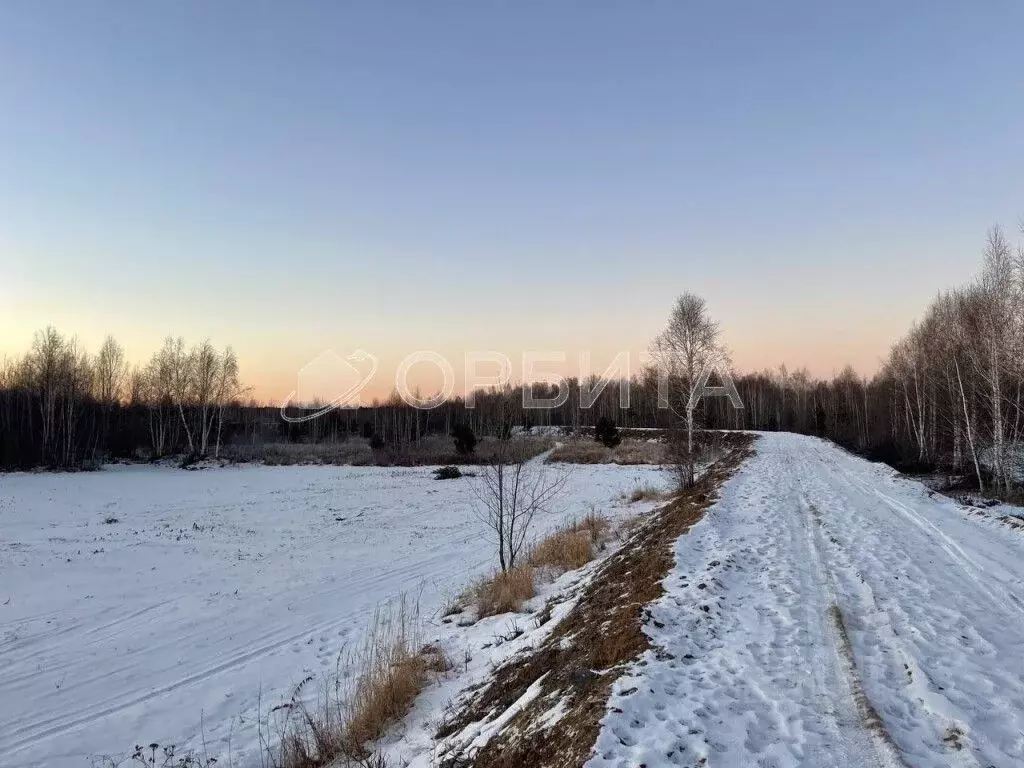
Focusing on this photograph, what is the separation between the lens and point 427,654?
6820mm

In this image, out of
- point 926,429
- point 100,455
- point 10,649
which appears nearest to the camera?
point 10,649

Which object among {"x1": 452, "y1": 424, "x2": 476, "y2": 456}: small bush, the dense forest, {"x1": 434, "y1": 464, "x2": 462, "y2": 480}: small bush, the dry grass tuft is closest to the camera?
the dry grass tuft

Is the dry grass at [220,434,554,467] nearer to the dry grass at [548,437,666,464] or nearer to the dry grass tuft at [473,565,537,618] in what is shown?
the dry grass at [548,437,666,464]

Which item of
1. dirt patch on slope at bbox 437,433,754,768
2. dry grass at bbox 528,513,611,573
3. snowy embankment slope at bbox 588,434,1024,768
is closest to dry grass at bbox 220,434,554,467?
dry grass at bbox 528,513,611,573

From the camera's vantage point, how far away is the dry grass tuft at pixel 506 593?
27.5 feet

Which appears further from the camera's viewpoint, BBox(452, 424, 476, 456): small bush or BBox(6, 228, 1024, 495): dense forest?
BBox(452, 424, 476, 456): small bush

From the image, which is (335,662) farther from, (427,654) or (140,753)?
(140,753)

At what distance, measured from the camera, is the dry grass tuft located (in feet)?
27.5

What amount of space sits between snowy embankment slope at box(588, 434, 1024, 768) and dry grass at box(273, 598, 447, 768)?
2381 mm

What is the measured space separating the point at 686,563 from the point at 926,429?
3584 centimetres

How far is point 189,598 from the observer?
10.6 m

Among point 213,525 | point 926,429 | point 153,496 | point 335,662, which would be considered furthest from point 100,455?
point 926,429

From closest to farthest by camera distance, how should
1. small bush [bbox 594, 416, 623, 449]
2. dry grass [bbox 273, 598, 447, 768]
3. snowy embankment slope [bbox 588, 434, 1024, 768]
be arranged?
snowy embankment slope [bbox 588, 434, 1024, 768], dry grass [bbox 273, 598, 447, 768], small bush [bbox 594, 416, 623, 449]

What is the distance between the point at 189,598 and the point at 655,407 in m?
52.4
